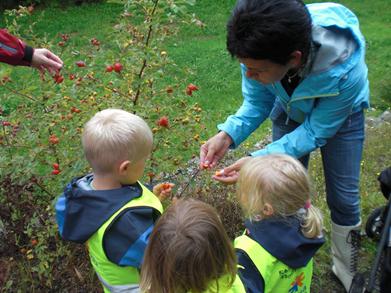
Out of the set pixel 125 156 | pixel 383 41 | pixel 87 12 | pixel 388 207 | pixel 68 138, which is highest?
pixel 125 156

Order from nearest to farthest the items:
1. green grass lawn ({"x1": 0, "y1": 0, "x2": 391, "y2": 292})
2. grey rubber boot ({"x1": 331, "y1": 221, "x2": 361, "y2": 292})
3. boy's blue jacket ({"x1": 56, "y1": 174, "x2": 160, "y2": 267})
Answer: boy's blue jacket ({"x1": 56, "y1": 174, "x2": 160, "y2": 267})
grey rubber boot ({"x1": 331, "y1": 221, "x2": 361, "y2": 292})
green grass lawn ({"x1": 0, "y1": 0, "x2": 391, "y2": 292})

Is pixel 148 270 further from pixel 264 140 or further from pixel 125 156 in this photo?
pixel 264 140

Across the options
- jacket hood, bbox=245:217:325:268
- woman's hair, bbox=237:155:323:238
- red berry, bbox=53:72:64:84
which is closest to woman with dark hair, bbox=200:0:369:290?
woman's hair, bbox=237:155:323:238

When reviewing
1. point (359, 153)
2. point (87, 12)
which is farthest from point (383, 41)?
point (359, 153)

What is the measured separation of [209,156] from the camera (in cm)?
268

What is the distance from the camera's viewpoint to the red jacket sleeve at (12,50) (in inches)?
106

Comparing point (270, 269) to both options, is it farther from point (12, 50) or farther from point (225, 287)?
point (12, 50)

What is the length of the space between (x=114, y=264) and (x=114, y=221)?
224 mm

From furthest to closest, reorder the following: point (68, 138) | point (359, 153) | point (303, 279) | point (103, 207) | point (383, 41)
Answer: point (383, 41)
point (68, 138)
point (359, 153)
point (303, 279)
point (103, 207)

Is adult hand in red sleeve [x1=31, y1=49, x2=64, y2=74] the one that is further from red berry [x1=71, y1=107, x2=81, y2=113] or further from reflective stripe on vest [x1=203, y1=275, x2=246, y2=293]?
reflective stripe on vest [x1=203, y1=275, x2=246, y2=293]

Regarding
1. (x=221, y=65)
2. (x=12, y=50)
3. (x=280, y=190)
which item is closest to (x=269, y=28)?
(x=280, y=190)

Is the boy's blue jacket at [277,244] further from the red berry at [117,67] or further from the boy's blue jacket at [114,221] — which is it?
the red berry at [117,67]

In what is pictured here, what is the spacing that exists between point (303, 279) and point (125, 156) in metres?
0.92

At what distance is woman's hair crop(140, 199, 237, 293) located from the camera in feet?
5.11
